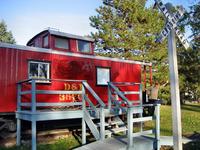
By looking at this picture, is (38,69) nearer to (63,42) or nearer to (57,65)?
(57,65)

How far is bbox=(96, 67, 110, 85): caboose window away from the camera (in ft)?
40.1

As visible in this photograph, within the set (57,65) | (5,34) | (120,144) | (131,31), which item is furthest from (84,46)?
(5,34)

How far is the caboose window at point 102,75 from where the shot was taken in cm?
1223

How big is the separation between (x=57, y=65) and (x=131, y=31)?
1306 centimetres

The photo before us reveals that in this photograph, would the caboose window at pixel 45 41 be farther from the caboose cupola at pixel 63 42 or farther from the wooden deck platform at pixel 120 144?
the wooden deck platform at pixel 120 144

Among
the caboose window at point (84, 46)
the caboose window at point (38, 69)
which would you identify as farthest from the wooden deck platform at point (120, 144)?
the caboose window at point (84, 46)

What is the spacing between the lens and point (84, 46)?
39.9 feet

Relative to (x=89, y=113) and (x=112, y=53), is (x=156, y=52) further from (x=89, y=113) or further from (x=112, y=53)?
(x=89, y=113)

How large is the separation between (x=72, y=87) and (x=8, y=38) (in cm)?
3451

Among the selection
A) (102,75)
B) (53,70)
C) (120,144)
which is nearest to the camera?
(120,144)

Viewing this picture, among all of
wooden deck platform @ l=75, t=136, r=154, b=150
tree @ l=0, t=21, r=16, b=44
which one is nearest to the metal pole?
wooden deck platform @ l=75, t=136, r=154, b=150

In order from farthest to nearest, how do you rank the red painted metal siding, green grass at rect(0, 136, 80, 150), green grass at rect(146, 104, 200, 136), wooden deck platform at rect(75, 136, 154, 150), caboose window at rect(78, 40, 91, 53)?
caboose window at rect(78, 40, 91, 53) < green grass at rect(146, 104, 200, 136) < the red painted metal siding < green grass at rect(0, 136, 80, 150) < wooden deck platform at rect(75, 136, 154, 150)

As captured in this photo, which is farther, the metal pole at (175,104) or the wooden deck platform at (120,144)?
the wooden deck platform at (120,144)

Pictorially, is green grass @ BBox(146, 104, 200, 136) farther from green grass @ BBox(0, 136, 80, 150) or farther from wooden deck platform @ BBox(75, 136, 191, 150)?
green grass @ BBox(0, 136, 80, 150)
